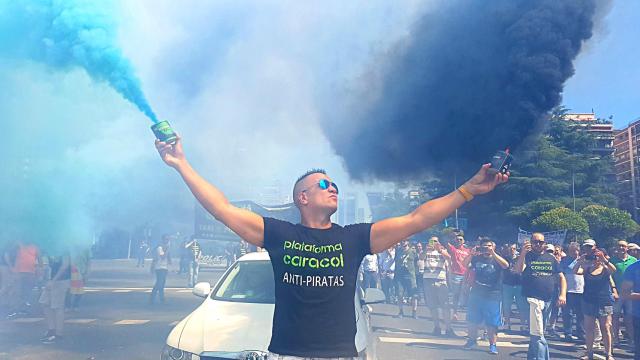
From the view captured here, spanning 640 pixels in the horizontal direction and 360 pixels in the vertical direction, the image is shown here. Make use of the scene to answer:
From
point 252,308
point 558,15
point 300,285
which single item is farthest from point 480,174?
point 558,15

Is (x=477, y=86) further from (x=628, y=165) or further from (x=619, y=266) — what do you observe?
(x=628, y=165)

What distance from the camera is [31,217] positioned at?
72.9 ft

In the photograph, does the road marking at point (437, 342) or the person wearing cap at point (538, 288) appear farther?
the road marking at point (437, 342)

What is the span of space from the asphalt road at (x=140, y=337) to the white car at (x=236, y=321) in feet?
7.61

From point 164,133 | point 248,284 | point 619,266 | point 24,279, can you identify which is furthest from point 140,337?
point 619,266

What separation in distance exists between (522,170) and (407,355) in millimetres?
23348

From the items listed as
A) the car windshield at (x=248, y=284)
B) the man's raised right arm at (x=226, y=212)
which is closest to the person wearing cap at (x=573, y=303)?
the car windshield at (x=248, y=284)

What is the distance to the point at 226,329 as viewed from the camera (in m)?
4.45

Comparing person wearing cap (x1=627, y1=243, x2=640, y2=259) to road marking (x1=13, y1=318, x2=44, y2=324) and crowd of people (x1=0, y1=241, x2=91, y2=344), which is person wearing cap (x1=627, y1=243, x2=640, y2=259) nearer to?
crowd of people (x1=0, y1=241, x2=91, y2=344)

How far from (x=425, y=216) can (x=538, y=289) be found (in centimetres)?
540

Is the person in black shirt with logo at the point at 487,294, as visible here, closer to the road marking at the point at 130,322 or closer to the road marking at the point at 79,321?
the road marking at the point at 130,322

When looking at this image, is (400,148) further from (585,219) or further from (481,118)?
(585,219)

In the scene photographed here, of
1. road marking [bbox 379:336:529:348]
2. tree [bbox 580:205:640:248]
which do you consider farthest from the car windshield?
tree [bbox 580:205:640:248]

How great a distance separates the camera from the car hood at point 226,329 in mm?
4175
